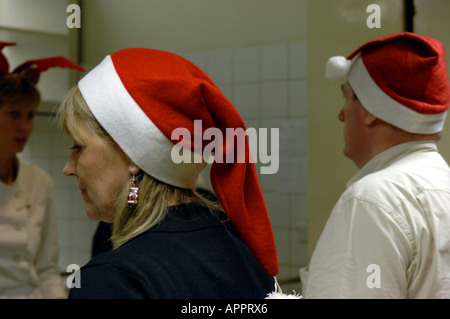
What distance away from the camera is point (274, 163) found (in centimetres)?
127

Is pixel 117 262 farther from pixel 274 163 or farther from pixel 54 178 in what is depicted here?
pixel 274 163

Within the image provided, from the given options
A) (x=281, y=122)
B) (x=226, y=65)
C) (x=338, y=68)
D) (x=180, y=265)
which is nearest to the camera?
(x=180, y=265)

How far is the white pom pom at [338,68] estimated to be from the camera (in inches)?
31.9

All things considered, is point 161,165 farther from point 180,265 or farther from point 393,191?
point 393,191

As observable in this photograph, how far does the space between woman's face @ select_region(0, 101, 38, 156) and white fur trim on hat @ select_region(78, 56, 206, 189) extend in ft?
1.20

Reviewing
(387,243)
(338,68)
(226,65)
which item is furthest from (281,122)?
(387,243)

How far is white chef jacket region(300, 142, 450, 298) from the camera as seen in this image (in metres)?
0.61

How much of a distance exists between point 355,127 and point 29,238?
572 millimetres

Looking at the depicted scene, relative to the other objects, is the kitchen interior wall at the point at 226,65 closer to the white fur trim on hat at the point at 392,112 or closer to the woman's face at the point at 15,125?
the woman's face at the point at 15,125

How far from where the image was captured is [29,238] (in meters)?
0.90

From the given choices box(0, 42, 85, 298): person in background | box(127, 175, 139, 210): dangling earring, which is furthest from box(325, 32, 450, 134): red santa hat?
box(0, 42, 85, 298): person in background
